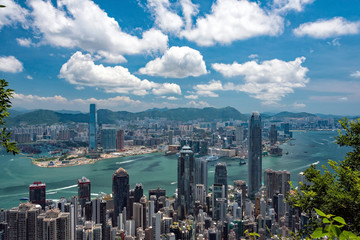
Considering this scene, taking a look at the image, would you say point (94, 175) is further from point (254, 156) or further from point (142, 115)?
point (142, 115)

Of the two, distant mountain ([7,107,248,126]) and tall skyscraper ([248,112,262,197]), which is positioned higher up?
distant mountain ([7,107,248,126])

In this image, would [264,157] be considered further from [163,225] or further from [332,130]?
[332,130]

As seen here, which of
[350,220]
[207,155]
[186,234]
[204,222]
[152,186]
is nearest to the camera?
[350,220]

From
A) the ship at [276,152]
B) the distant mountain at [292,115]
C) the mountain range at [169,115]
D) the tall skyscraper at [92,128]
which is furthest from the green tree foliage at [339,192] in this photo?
the distant mountain at [292,115]

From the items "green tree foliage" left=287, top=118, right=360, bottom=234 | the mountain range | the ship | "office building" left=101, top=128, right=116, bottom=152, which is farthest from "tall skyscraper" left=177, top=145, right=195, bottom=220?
the mountain range

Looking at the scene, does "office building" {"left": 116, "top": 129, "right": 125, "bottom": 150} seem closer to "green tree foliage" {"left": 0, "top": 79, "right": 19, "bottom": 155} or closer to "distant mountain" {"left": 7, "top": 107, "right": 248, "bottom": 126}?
"distant mountain" {"left": 7, "top": 107, "right": 248, "bottom": 126}

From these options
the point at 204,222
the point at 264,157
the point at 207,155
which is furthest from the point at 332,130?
the point at 204,222
